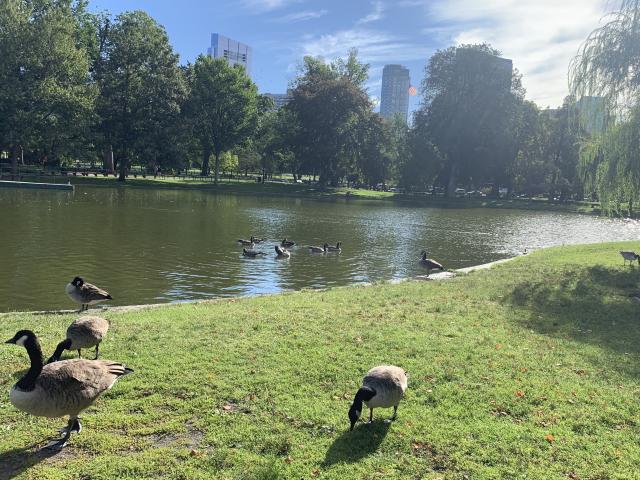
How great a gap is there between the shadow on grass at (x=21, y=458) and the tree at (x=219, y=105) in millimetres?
68748

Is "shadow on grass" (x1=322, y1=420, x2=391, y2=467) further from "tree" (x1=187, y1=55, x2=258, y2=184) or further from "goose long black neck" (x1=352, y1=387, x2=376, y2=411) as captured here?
"tree" (x1=187, y1=55, x2=258, y2=184)

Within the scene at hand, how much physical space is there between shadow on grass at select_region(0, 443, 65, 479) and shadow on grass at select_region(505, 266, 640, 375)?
8806 mm

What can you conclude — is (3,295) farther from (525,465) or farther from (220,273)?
(525,465)

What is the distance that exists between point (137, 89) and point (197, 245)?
47.6m

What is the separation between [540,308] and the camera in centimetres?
1248

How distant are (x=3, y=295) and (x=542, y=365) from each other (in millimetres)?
14361

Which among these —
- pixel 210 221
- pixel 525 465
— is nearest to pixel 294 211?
pixel 210 221

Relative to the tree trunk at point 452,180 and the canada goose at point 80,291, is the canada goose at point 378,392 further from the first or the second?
the tree trunk at point 452,180

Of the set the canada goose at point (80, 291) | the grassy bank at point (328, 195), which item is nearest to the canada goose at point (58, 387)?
the canada goose at point (80, 291)

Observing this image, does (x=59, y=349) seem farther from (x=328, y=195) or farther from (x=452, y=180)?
(x=452, y=180)

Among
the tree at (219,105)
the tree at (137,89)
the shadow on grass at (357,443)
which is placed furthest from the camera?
the tree at (219,105)

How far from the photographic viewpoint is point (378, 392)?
598 cm

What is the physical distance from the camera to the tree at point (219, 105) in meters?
73.0

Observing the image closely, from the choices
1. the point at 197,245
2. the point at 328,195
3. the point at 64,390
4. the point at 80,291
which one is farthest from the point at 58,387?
the point at 328,195
